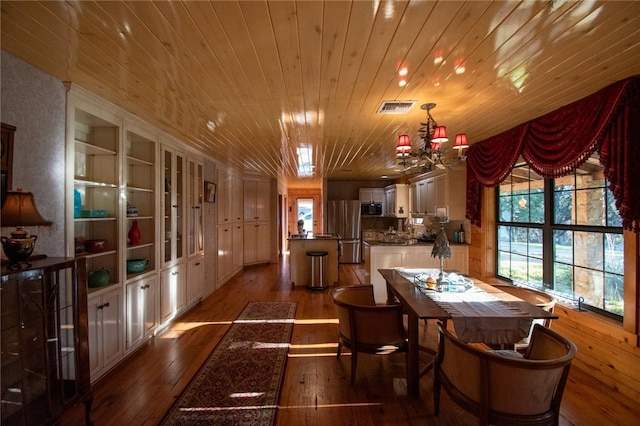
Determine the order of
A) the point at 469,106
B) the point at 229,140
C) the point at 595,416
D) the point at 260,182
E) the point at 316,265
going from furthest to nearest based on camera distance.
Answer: the point at 260,182, the point at 316,265, the point at 229,140, the point at 469,106, the point at 595,416

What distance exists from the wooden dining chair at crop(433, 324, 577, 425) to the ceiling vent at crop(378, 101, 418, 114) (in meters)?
1.84

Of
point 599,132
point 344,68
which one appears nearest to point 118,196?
point 344,68

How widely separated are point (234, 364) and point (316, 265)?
9.52ft

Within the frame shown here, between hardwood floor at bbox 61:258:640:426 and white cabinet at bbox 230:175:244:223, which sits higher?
white cabinet at bbox 230:175:244:223

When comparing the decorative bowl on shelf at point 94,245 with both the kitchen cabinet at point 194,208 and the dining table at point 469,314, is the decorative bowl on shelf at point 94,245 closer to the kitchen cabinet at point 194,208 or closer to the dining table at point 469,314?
the kitchen cabinet at point 194,208

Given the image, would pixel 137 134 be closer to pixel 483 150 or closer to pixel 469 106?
pixel 469 106

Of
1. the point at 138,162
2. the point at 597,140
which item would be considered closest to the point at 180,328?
the point at 138,162

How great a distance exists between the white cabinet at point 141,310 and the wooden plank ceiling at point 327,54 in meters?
1.71

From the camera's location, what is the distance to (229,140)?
13.0 feet

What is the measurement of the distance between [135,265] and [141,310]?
1.57 feet

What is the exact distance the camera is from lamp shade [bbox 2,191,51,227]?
159cm

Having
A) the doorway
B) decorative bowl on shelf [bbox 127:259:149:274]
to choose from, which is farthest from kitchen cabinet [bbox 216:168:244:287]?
the doorway

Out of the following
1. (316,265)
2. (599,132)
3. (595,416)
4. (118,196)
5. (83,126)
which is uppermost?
(83,126)

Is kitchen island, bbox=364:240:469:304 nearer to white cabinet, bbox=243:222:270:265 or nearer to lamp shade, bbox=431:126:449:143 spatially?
lamp shade, bbox=431:126:449:143
